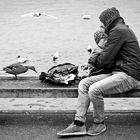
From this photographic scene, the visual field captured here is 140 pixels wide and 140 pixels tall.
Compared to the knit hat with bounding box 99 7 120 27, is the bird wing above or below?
below

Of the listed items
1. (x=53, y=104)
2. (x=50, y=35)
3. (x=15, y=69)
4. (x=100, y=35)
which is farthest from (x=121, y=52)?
(x=50, y=35)

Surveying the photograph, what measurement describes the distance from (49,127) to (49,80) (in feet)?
1.89

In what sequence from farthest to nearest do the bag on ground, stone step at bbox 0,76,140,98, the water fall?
the water → the bag on ground → stone step at bbox 0,76,140,98

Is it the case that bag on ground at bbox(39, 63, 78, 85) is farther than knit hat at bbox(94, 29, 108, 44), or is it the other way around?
bag on ground at bbox(39, 63, 78, 85)

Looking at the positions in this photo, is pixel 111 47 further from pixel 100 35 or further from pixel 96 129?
pixel 96 129

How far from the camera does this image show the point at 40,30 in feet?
44.4

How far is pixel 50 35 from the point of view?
1271 centimetres

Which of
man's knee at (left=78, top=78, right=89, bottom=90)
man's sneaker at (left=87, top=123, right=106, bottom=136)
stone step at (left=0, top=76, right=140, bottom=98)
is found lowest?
man's sneaker at (left=87, top=123, right=106, bottom=136)

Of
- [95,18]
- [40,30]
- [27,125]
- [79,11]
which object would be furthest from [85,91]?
[79,11]

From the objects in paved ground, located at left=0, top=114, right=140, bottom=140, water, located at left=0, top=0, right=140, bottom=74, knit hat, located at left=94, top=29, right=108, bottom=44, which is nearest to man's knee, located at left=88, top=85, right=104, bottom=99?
paved ground, located at left=0, top=114, right=140, bottom=140

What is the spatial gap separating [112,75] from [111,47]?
0.31 m

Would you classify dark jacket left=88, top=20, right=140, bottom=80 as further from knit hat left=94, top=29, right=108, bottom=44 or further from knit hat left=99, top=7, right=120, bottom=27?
knit hat left=94, top=29, right=108, bottom=44

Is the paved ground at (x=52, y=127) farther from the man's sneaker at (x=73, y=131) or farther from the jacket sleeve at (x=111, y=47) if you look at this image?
the jacket sleeve at (x=111, y=47)

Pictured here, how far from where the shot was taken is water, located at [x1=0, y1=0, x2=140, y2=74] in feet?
A: 32.1
